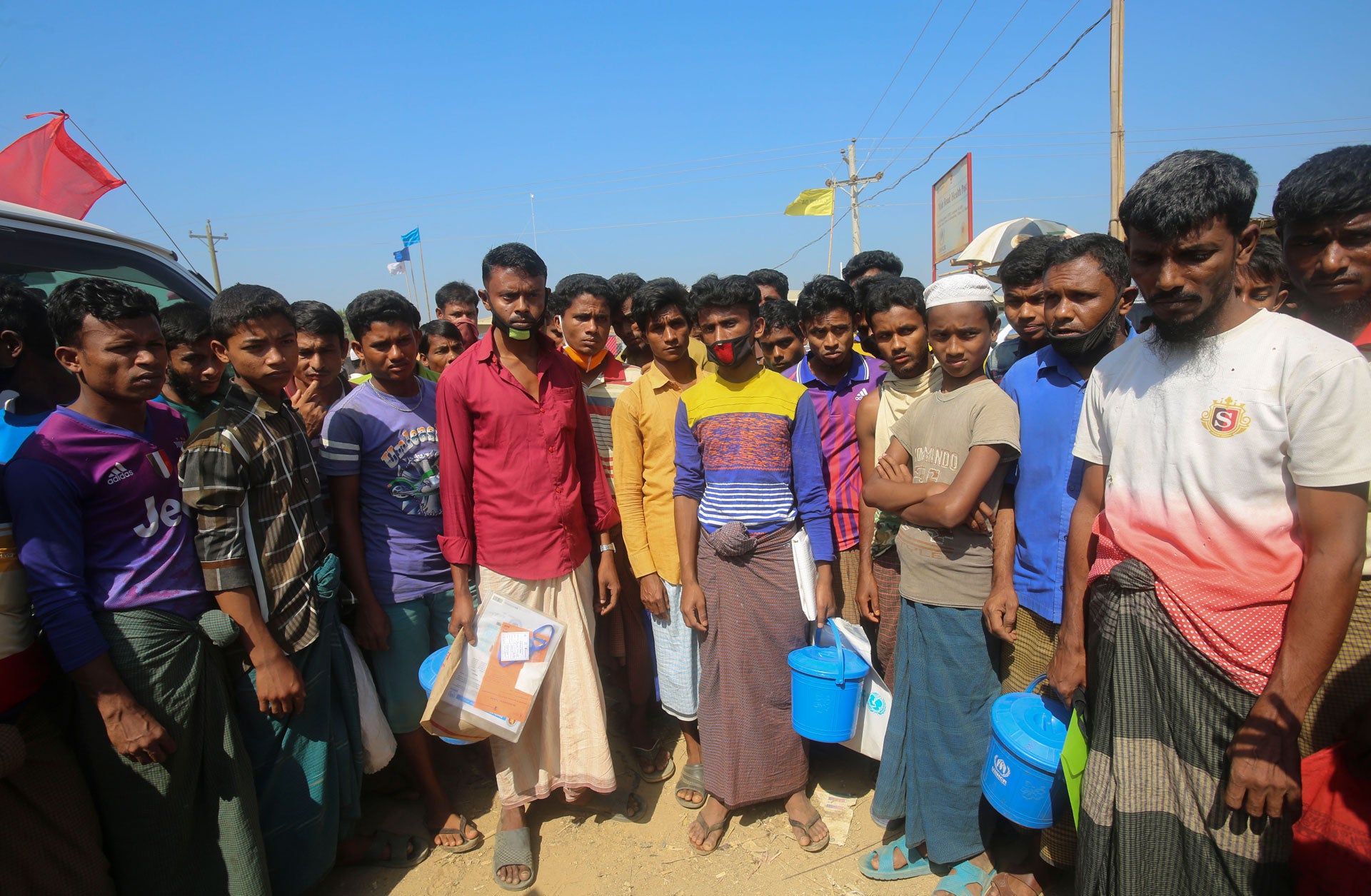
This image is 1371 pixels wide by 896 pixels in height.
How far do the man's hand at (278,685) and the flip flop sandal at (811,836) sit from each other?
207 centimetres

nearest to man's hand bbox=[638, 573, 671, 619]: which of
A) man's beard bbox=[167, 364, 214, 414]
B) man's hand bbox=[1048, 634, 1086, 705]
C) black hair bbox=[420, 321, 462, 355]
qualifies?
man's hand bbox=[1048, 634, 1086, 705]

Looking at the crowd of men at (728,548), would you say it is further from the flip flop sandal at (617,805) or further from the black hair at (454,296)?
A: the black hair at (454,296)

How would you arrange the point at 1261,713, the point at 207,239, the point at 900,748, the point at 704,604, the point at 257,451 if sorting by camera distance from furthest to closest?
the point at 207,239 → the point at 704,604 → the point at 900,748 → the point at 257,451 → the point at 1261,713

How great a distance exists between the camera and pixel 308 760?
8.47 feet

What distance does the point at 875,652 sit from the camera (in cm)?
313

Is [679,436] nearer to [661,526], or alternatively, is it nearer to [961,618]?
[661,526]

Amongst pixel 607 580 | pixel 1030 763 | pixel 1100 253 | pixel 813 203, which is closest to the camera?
pixel 1030 763

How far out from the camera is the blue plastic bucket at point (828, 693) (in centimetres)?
260

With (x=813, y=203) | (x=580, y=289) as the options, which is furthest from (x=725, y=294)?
(x=813, y=203)

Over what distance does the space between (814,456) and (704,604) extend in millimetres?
788

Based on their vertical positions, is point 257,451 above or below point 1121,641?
above

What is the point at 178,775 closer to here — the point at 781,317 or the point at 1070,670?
the point at 1070,670

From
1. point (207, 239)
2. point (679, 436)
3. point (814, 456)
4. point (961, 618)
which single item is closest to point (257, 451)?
point (679, 436)

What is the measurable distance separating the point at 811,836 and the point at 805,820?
7cm
